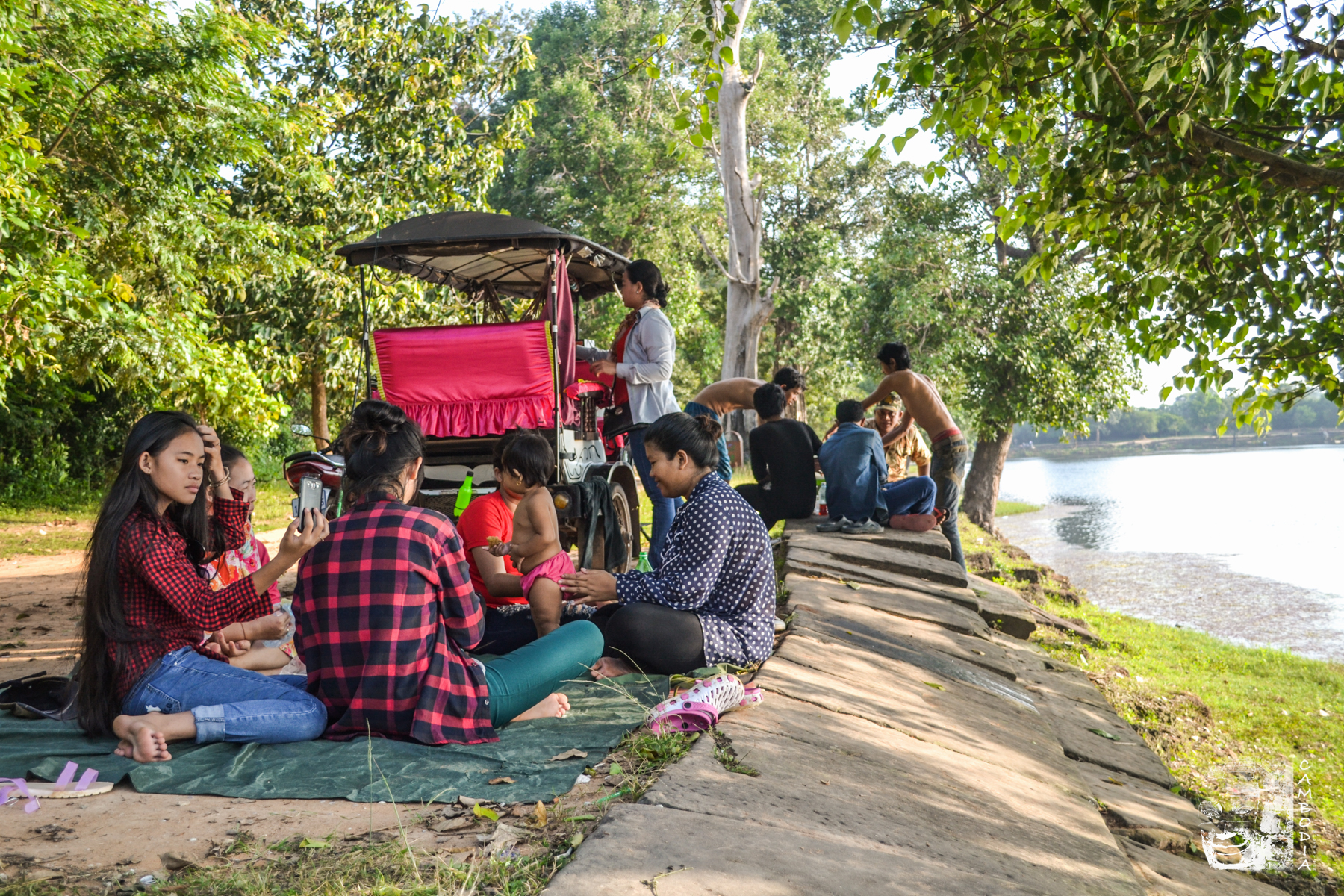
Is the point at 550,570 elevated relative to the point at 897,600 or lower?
elevated

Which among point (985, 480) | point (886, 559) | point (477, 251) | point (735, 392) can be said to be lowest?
point (985, 480)

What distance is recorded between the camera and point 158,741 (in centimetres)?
327

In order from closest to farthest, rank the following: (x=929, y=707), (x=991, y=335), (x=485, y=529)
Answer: (x=929, y=707)
(x=485, y=529)
(x=991, y=335)

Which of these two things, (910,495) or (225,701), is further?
(910,495)

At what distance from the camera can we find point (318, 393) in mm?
15234

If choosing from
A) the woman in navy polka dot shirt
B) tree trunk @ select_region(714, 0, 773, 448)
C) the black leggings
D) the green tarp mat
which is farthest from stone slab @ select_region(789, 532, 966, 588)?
tree trunk @ select_region(714, 0, 773, 448)

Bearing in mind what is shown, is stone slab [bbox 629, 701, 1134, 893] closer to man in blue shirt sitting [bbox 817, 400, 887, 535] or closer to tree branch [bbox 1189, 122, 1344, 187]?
tree branch [bbox 1189, 122, 1344, 187]

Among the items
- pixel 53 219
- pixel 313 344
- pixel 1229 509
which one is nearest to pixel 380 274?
pixel 313 344

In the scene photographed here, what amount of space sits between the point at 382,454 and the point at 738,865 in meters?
1.85

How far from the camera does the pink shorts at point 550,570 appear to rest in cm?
454

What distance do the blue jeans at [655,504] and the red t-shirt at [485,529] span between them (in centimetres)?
121

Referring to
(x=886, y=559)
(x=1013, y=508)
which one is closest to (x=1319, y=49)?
(x=886, y=559)

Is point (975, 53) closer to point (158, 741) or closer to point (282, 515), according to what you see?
point (158, 741)

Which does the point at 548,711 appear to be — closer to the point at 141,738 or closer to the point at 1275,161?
the point at 141,738
